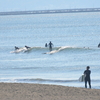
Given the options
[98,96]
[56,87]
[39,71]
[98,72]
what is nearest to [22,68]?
[39,71]

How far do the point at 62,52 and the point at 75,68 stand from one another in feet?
60.9

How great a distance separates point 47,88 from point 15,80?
278 inches

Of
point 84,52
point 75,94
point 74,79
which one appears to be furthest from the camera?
point 84,52

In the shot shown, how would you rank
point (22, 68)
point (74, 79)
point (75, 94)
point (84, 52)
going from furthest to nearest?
point (84, 52)
point (22, 68)
point (74, 79)
point (75, 94)

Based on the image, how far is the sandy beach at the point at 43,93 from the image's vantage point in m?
19.4

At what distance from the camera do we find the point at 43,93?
20453 mm

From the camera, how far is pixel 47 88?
21656 mm

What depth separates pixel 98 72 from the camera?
31859 mm

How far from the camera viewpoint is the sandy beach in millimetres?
19395

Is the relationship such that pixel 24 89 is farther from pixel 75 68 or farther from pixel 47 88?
pixel 75 68

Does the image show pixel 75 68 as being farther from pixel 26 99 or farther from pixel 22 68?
pixel 26 99

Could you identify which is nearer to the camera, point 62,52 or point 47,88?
point 47,88

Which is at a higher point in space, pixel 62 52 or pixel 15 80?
pixel 62 52

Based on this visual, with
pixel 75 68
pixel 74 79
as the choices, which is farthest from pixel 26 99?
pixel 75 68
